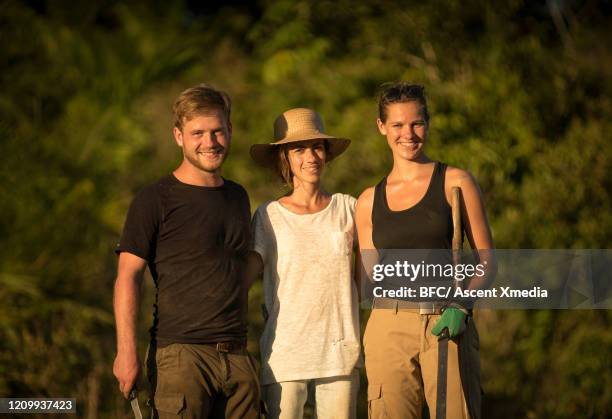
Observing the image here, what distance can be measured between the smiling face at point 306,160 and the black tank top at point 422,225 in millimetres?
443

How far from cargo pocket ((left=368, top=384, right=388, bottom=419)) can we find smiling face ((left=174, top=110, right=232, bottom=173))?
122cm

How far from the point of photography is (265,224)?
4727 millimetres

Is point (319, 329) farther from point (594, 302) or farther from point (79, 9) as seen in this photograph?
point (79, 9)

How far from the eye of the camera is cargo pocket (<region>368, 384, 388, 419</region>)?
14.6 feet

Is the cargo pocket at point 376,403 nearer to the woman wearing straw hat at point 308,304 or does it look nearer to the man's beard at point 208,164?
the woman wearing straw hat at point 308,304

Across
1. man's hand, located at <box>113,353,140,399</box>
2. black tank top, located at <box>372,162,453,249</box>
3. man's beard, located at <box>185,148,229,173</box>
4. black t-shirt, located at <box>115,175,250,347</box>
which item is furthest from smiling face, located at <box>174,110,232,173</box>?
man's hand, located at <box>113,353,140,399</box>

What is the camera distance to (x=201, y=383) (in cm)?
434

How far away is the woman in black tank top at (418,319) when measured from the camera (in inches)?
173

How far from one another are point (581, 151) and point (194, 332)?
4528mm

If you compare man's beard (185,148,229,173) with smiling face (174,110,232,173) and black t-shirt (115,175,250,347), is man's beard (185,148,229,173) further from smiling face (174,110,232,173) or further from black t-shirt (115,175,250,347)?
black t-shirt (115,175,250,347)

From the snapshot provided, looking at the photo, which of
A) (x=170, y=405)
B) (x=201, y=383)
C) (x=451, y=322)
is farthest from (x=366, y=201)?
(x=170, y=405)

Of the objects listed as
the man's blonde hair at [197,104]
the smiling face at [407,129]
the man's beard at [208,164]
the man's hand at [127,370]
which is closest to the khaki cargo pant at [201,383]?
Answer: the man's hand at [127,370]

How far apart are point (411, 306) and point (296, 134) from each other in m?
1.04

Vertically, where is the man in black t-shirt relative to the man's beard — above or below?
below
